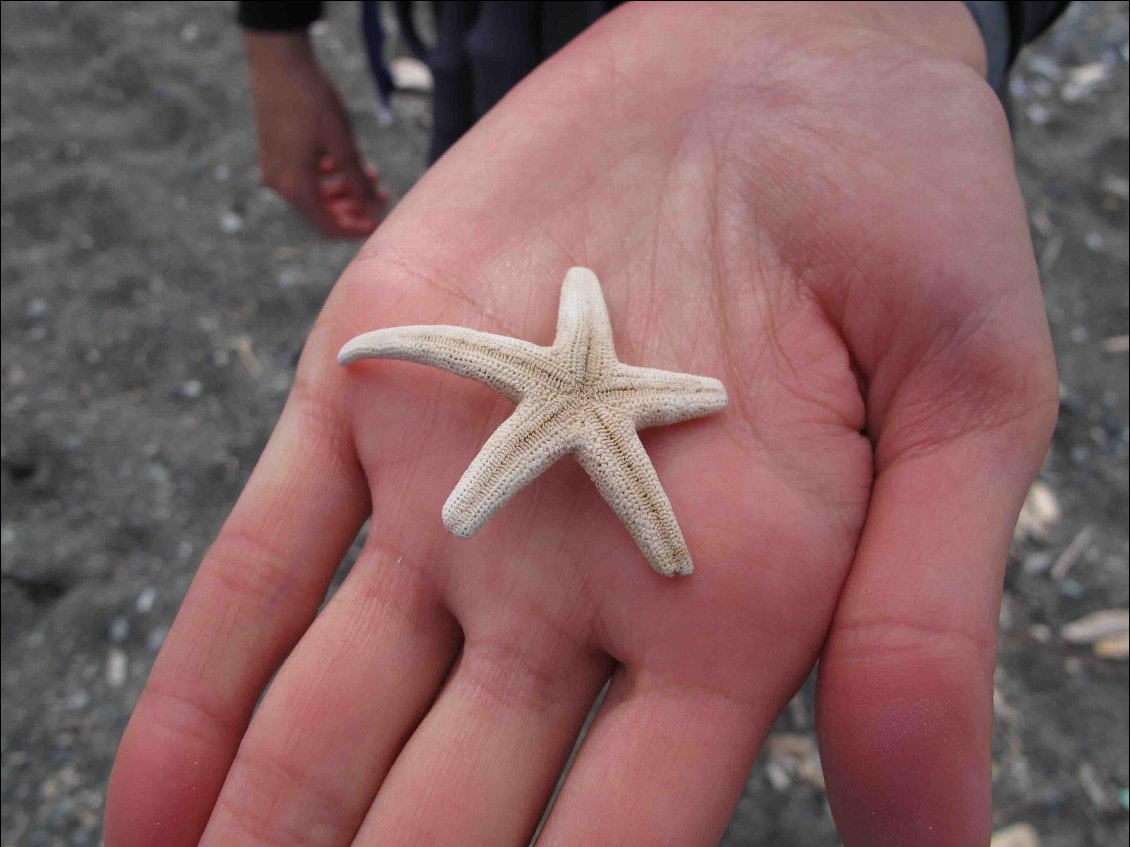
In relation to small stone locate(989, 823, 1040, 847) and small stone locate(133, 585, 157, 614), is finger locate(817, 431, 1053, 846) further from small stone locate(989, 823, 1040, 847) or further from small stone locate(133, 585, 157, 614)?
small stone locate(133, 585, 157, 614)

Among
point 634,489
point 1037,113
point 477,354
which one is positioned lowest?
point 1037,113

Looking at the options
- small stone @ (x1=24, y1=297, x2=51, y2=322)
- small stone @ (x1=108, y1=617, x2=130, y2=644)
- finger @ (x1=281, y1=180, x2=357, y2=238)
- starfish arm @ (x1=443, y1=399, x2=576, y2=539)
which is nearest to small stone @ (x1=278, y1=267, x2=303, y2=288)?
finger @ (x1=281, y1=180, x2=357, y2=238)

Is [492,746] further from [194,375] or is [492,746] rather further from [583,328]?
[194,375]

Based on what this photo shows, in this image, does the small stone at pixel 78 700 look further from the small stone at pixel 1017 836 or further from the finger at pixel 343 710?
the small stone at pixel 1017 836

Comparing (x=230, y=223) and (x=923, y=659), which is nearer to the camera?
(x=923, y=659)

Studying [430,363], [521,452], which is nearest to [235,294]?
[430,363]

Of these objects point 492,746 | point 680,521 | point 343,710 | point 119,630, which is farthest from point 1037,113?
point 119,630
